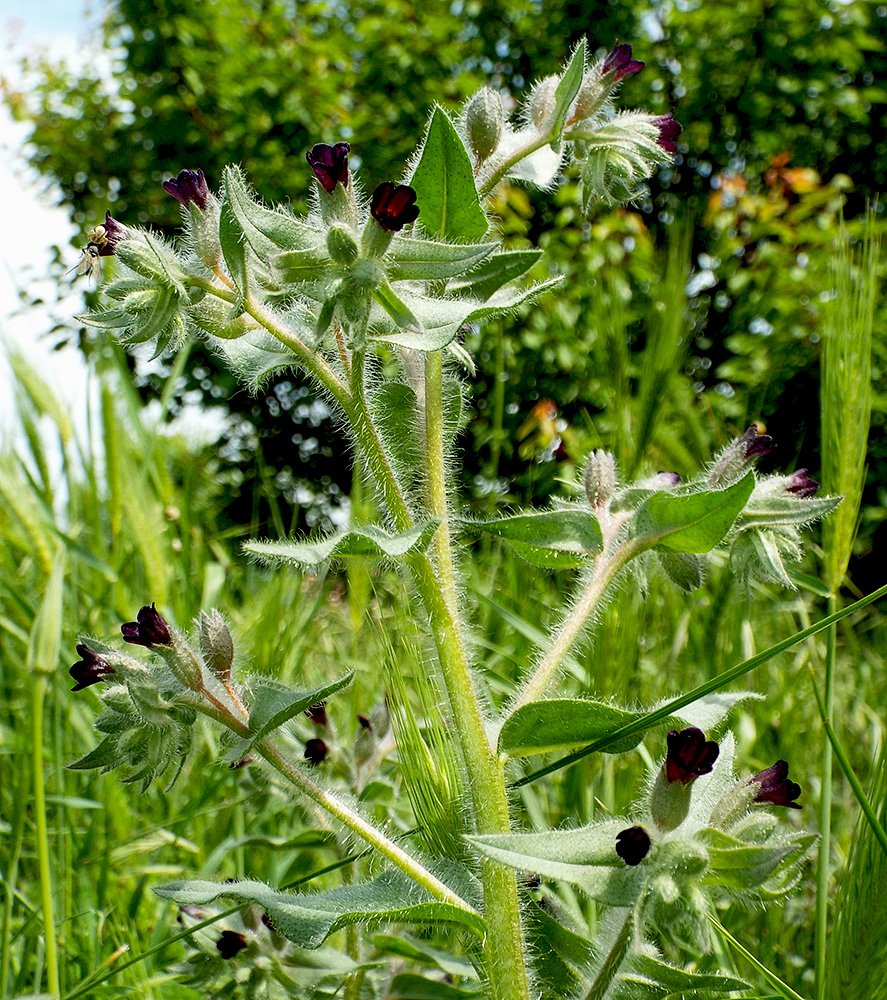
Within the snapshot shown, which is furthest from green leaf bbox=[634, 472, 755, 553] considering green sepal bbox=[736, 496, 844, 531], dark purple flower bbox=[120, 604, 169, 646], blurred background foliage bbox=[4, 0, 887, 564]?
blurred background foliage bbox=[4, 0, 887, 564]

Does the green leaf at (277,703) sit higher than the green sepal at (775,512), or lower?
lower

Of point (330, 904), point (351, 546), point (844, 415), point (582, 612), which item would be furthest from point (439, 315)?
point (844, 415)

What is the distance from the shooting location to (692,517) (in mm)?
1041

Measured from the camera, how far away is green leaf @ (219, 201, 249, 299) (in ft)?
3.18

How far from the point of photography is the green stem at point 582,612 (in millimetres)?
1086

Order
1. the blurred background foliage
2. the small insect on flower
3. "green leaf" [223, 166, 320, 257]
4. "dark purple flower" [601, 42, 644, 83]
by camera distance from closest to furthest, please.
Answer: "green leaf" [223, 166, 320, 257] → the small insect on flower → "dark purple flower" [601, 42, 644, 83] → the blurred background foliage

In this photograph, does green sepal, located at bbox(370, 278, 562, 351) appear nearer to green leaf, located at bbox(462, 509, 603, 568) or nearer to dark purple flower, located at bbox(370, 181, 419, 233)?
Result: dark purple flower, located at bbox(370, 181, 419, 233)

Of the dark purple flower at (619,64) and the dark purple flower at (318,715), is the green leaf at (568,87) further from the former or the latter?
the dark purple flower at (318,715)

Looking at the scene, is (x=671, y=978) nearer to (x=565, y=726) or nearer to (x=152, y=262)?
(x=565, y=726)

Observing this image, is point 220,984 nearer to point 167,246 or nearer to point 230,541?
point 167,246

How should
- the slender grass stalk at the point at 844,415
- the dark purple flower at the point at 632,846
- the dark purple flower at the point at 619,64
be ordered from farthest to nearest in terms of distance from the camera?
1. the slender grass stalk at the point at 844,415
2. the dark purple flower at the point at 619,64
3. the dark purple flower at the point at 632,846

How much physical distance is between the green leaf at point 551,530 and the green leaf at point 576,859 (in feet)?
1.13

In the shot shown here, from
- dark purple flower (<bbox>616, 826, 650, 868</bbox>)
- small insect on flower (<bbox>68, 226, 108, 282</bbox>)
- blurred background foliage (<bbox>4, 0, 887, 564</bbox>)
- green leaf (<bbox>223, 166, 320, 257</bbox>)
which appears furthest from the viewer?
blurred background foliage (<bbox>4, 0, 887, 564</bbox>)

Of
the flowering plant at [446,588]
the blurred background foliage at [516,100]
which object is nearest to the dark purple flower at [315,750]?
the flowering plant at [446,588]
